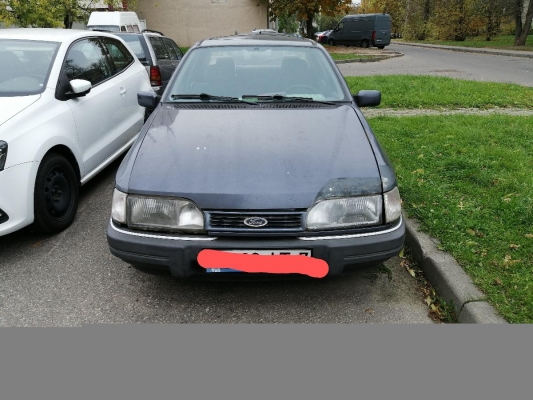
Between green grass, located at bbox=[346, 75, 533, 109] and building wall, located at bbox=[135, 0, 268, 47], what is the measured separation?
57.1 ft

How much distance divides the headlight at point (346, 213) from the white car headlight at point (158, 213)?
66cm

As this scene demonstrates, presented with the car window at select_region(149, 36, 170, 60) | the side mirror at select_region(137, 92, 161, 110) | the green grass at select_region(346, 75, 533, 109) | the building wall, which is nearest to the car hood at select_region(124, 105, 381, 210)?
the side mirror at select_region(137, 92, 161, 110)

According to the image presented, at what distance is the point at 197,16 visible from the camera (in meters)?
25.7

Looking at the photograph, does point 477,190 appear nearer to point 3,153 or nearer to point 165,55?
point 3,153

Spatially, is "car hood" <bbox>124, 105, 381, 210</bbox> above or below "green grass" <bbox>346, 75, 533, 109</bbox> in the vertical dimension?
above

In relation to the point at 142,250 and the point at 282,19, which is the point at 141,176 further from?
the point at 282,19

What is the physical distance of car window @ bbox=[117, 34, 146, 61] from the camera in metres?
7.93

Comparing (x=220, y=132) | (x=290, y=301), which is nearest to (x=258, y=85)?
(x=220, y=132)

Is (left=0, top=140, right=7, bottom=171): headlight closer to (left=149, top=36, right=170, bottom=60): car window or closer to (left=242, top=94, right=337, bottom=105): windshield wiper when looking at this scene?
(left=242, top=94, right=337, bottom=105): windshield wiper

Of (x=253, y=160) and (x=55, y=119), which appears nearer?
(x=253, y=160)

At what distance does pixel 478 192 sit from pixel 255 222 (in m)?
2.67

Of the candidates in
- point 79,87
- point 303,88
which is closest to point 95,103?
point 79,87

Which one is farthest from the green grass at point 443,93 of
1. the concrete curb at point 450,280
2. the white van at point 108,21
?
the white van at point 108,21

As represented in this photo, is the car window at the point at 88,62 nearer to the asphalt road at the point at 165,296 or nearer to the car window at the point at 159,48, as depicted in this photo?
the asphalt road at the point at 165,296
